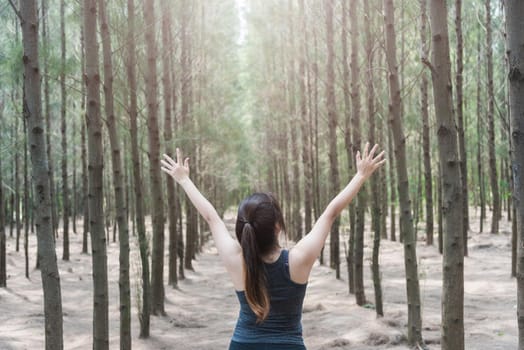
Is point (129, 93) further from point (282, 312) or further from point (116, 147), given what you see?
point (282, 312)

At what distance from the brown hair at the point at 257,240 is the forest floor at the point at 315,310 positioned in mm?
5149

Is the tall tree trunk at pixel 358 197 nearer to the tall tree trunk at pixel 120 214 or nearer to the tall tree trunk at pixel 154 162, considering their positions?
the tall tree trunk at pixel 154 162

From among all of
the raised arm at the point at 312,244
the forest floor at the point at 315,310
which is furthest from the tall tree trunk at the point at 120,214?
the raised arm at the point at 312,244

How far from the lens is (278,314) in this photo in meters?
2.04

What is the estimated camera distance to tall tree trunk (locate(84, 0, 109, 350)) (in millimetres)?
4879

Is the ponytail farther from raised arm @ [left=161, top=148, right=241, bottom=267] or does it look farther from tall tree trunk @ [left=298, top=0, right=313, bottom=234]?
tall tree trunk @ [left=298, top=0, right=313, bottom=234]

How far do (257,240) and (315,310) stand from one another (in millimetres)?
7974

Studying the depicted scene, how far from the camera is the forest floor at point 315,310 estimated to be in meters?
7.54

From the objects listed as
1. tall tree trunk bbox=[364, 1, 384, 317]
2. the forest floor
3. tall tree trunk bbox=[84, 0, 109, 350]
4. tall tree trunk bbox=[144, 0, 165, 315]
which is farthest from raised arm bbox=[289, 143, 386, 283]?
tall tree trunk bbox=[144, 0, 165, 315]

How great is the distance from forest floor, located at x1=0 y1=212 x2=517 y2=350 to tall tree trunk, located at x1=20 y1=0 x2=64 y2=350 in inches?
144

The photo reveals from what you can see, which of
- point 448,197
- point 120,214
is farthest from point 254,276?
point 120,214

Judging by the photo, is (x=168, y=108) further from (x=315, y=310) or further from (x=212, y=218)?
(x=212, y=218)

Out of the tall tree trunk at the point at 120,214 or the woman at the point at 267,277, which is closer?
Answer: the woman at the point at 267,277

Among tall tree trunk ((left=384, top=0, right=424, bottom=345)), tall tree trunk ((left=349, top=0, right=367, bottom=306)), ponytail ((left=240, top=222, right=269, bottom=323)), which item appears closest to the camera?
ponytail ((left=240, top=222, right=269, bottom=323))
